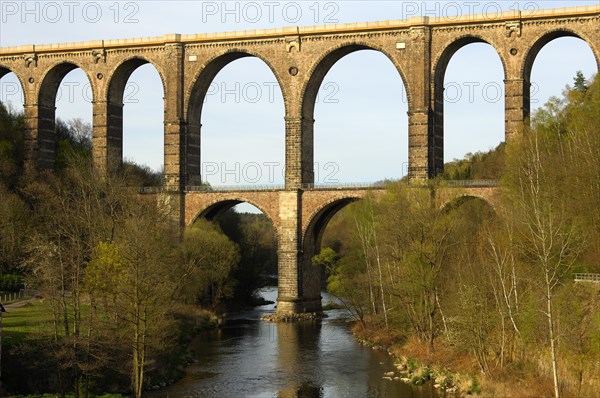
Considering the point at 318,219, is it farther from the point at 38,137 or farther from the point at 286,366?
the point at 38,137

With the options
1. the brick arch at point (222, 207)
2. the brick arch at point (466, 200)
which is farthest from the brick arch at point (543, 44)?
the brick arch at point (222, 207)

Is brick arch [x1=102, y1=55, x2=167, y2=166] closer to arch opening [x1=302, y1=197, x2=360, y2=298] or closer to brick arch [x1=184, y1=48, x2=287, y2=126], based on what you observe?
brick arch [x1=184, y1=48, x2=287, y2=126]

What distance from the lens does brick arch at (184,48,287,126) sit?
60.1m

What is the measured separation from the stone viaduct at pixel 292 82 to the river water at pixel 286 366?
26.1ft

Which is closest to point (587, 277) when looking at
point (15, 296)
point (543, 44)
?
point (543, 44)

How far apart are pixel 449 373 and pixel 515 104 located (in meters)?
22.3

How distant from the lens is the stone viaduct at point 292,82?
5403 centimetres

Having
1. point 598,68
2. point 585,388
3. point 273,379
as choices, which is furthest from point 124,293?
point 598,68

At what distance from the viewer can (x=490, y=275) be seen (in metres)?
33.0

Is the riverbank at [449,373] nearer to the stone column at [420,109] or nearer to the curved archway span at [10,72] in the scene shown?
the stone column at [420,109]

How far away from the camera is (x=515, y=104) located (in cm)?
5375

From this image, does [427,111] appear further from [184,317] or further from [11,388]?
[11,388]

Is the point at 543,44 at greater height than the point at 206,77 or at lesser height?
greater

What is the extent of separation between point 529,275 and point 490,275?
→ 2.36 meters
